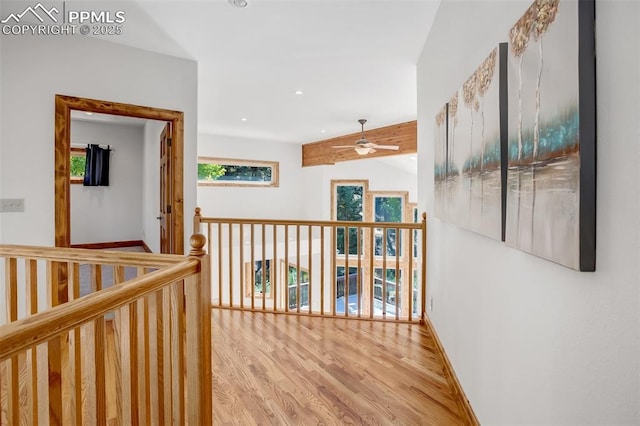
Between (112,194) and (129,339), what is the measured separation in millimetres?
5914

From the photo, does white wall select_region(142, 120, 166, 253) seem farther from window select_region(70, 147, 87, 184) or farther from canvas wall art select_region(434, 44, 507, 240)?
canvas wall art select_region(434, 44, 507, 240)

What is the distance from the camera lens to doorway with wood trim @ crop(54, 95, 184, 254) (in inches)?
103

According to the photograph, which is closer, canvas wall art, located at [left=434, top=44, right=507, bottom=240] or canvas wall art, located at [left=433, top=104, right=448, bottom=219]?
canvas wall art, located at [left=434, top=44, right=507, bottom=240]

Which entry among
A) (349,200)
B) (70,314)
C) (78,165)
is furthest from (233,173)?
(70,314)

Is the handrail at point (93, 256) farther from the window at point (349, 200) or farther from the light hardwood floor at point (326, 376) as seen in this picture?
the window at point (349, 200)

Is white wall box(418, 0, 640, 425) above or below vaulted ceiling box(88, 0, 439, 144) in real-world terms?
below

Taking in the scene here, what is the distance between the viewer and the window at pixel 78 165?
5.70 metres

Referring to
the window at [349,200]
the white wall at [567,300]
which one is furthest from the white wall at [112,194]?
the white wall at [567,300]

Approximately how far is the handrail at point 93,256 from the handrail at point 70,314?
20cm

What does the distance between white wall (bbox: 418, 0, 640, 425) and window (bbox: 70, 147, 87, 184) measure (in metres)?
6.34

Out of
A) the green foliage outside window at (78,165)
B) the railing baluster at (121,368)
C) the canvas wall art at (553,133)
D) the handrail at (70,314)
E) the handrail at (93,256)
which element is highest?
the green foliage outside window at (78,165)

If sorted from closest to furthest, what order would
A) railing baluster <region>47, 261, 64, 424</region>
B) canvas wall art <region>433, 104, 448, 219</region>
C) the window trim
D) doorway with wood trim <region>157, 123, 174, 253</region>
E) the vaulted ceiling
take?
1. railing baluster <region>47, 261, 64, 424</region>
2. canvas wall art <region>433, 104, 448, 219</region>
3. the vaulted ceiling
4. doorway with wood trim <region>157, 123, 174, 253</region>
5. the window trim

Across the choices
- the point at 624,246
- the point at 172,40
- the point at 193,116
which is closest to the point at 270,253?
the point at 193,116

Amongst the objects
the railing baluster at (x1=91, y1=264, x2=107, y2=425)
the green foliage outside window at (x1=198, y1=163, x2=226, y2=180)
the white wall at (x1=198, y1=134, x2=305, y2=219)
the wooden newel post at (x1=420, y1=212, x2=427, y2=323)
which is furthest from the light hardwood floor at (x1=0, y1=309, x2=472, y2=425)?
the green foliage outside window at (x1=198, y1=163, x2=226, y2=180)
